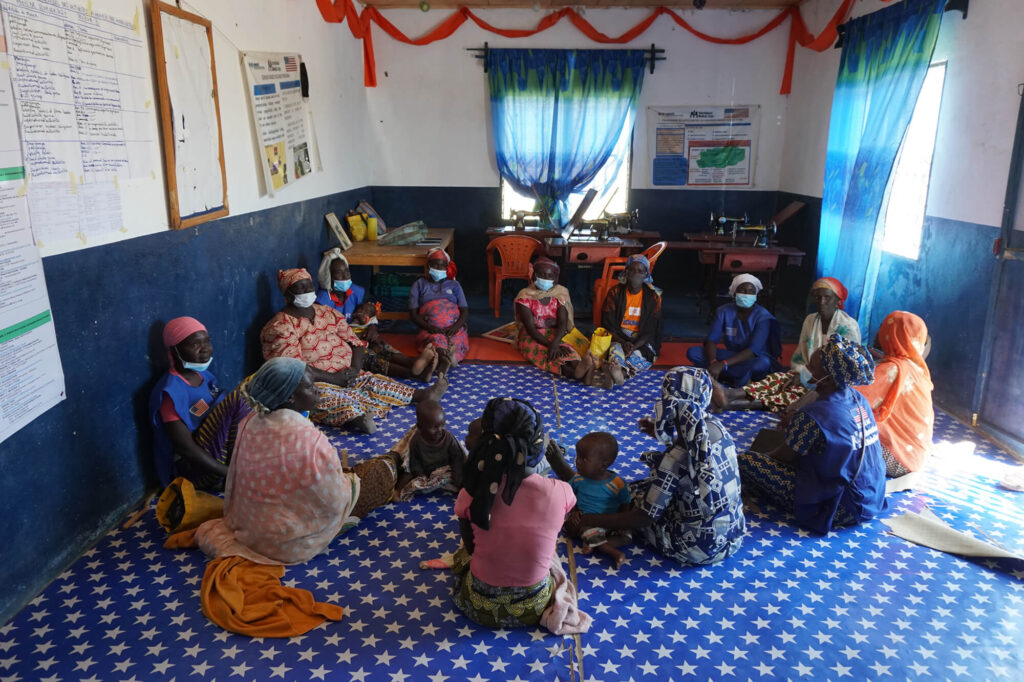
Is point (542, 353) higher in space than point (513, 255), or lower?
lower

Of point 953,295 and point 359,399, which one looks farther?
point 953,295

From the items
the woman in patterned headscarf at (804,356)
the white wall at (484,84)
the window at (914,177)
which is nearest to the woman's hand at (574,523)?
the woman in patterned headscarf at (804,356)

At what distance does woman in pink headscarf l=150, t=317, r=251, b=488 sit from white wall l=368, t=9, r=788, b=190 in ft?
17.7

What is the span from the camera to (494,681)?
2.54 metres

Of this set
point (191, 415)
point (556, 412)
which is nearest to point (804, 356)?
point (556, 412)

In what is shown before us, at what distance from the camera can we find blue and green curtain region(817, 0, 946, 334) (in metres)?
5.48

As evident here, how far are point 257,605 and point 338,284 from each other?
369 cm

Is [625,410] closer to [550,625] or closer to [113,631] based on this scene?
[550,625]

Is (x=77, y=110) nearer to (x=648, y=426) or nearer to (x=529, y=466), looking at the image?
(x=529, y=466)

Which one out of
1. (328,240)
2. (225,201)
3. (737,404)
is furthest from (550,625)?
(328,240)

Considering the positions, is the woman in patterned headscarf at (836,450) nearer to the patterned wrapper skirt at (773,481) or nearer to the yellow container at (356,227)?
the patterned wrapper skirt at (773,481)

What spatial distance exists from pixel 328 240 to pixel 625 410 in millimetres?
3717

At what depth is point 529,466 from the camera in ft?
8.50

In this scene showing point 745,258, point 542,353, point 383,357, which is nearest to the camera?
point 383,357
